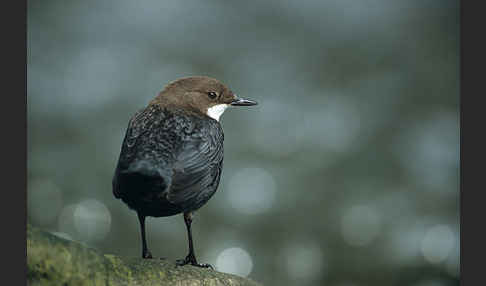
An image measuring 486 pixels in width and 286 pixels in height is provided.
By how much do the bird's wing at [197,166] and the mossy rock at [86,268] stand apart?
15.4 inches

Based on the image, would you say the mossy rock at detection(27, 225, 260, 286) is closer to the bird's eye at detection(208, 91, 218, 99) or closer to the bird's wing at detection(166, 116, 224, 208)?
the bird's wing at detection(166, 116, 224, 208)

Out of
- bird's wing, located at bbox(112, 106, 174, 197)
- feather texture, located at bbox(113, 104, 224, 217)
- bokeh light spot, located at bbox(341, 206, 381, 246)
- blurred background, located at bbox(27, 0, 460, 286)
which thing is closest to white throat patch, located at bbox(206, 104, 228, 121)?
feather texture, located at bbox(113, 104, 224, 217)

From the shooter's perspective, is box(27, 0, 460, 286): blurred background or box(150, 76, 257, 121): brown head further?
box(27, 0, 460, 286): blurred background

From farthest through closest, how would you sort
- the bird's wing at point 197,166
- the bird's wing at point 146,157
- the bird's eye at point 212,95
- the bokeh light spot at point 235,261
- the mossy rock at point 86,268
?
the bokeh light spot at point 235,261
the bird's eye at point 212,95
the bird's wing at point 197,166
the bird's wing at point 146,157
the mossy rock at point 86,268

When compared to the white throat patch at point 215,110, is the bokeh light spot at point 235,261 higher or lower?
lower

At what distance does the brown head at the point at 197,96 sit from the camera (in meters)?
4.11

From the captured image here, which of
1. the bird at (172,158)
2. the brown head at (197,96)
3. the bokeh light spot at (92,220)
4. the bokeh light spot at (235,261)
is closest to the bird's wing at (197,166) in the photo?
the bird at (172,158)

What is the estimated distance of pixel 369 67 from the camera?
8492mm

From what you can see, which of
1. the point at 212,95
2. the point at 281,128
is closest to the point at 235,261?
the point at 281,128

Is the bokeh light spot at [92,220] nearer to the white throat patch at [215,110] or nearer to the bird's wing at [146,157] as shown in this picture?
the white throat patch at [215,110]

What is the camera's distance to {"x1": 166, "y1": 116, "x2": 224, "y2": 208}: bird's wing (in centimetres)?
333

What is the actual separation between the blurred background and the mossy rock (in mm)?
3192

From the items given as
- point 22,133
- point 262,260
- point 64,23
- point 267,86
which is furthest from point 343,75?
point 22,133

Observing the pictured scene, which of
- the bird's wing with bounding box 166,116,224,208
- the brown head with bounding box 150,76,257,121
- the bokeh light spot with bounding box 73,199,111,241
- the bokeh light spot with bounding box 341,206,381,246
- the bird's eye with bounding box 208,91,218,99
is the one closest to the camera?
the bird's wing with bounding box 166,116,224,208
